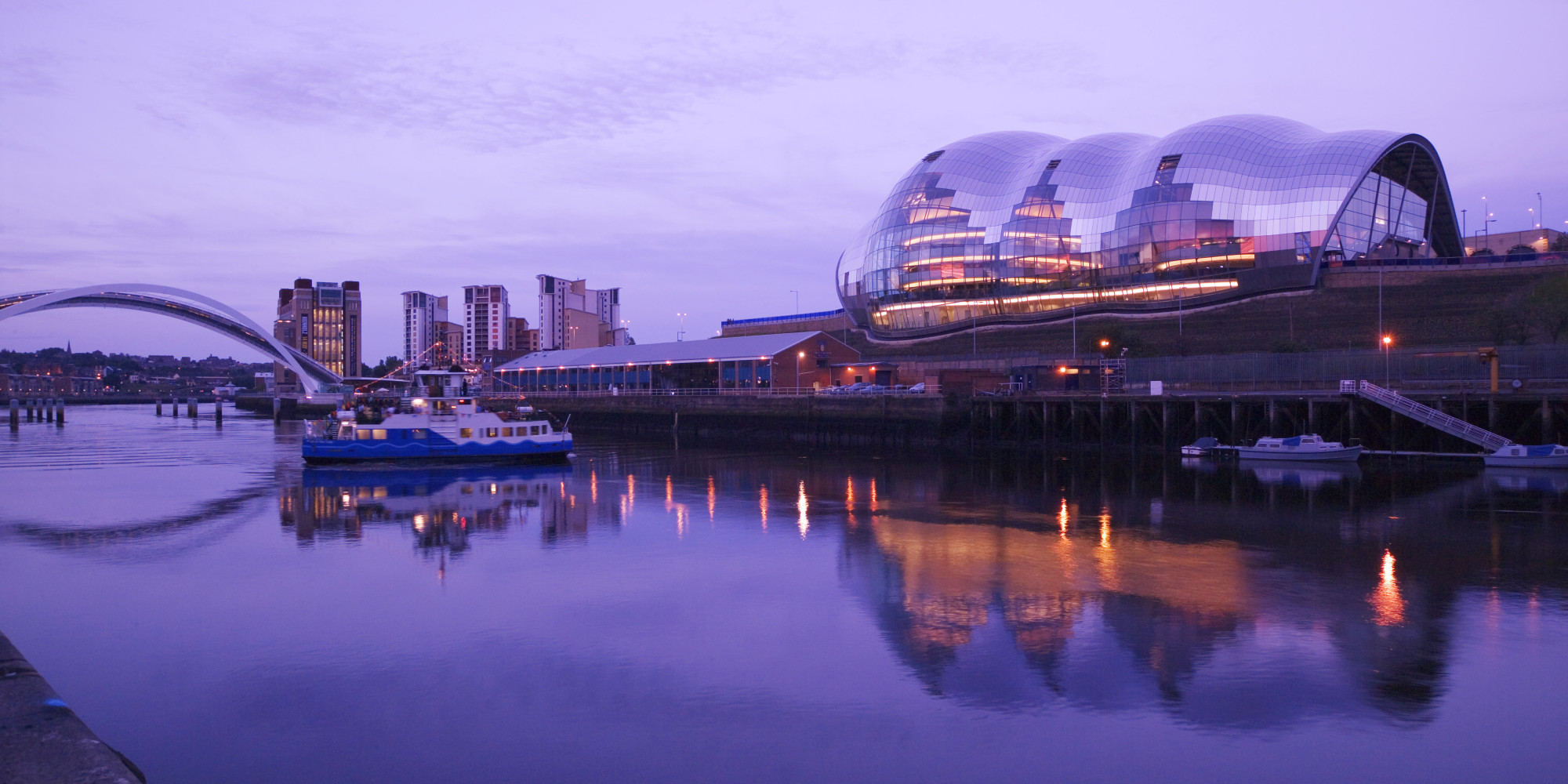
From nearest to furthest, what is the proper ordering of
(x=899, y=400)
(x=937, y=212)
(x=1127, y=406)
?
(x=1127, y=406) → (x=899, y=400) → (x=937, y=212)

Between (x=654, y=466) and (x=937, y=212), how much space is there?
5161 centimetres

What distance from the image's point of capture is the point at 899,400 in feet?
176

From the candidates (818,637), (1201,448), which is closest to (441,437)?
(818,637)

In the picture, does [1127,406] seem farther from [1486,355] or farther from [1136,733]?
[1136,733]

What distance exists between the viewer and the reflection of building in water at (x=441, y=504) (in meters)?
25.0

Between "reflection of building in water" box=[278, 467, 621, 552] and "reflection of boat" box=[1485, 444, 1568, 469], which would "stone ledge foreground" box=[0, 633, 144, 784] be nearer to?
"reflection of building in water" box=[278, 467, 621, 552]

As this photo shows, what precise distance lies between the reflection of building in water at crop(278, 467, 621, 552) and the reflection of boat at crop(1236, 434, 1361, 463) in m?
24.3

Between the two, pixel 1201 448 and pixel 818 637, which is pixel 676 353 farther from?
pixel 818 637

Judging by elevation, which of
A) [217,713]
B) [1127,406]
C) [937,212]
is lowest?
[217,713]

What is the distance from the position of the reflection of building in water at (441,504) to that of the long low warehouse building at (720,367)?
26223 mm

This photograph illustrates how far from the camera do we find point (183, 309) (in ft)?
330

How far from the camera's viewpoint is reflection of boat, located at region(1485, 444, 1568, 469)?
1305 inches

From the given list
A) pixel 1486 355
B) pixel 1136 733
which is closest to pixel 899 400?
Result: pixel 1486 355

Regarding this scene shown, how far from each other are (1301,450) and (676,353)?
51520 mm
